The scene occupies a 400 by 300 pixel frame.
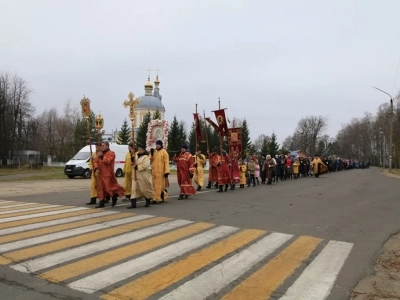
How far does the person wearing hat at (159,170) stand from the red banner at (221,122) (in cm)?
644

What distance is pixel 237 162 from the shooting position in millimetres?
20219

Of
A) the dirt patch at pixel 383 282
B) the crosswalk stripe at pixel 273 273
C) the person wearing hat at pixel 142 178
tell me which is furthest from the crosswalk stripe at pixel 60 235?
the dirt patch at pixel 383 282

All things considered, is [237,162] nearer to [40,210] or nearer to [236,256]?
[40,210]

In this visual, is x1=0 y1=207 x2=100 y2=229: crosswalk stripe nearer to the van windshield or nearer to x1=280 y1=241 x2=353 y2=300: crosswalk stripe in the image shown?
x1=280 y1=241 x2=353 y2=300: crosswalk stripe

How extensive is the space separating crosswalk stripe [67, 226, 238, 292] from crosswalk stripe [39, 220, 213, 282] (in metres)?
0.22

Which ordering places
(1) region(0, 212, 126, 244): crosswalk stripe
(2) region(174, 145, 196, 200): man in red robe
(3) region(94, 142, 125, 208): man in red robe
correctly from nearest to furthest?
(1) region(0, 212, 126, 244): crosswalk stripe < (3) region(94, 142, 125, 208): man in red robe < (2) region(174, 145, 196, 200): man in red robe

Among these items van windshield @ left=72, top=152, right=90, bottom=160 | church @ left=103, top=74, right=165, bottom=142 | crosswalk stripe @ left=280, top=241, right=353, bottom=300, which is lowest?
crosswalk stripe @ left=280, top=241, right=353, bottom=300

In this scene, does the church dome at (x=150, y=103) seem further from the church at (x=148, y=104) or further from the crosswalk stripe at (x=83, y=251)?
the crosswalk stripe at (x=83, y=251)

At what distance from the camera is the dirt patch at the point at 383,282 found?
4942 millimetres

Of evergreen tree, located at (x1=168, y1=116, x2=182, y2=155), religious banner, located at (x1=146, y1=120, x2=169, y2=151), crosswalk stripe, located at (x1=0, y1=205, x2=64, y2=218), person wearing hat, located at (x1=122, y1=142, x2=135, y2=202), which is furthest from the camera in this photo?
evergreen tree, located at (x1=168, y1=116, x2=182, y2=155)

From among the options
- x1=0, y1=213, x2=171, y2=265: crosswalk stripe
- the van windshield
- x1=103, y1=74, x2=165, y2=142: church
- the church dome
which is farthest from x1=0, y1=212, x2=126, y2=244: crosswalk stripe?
the church dome

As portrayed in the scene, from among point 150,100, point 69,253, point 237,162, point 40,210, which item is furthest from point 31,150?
point 69,253

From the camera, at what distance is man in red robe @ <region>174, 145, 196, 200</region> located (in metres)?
14.2

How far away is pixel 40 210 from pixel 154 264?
6066 mm
